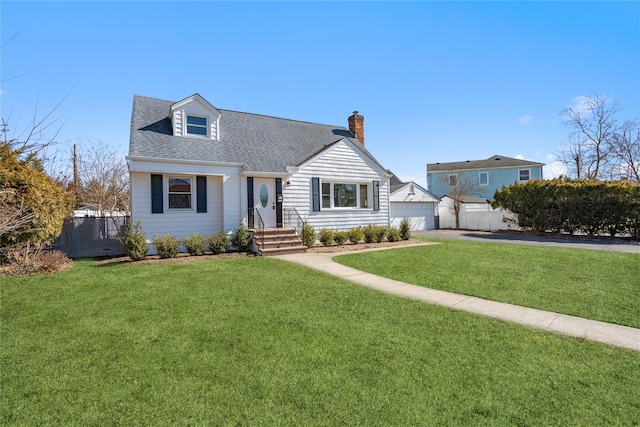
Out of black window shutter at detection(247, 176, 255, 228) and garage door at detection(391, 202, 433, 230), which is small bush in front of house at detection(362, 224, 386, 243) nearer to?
black window shutter at detection(247, 176, 255, 228)

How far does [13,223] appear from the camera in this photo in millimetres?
3197

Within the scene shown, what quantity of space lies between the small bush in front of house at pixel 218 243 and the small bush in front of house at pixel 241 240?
0.35m

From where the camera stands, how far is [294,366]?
338cm

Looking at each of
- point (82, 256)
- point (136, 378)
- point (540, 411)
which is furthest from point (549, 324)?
point (82, 256)

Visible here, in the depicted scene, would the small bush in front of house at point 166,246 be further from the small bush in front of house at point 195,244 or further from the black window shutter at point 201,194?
the black window shutter at point 201,194

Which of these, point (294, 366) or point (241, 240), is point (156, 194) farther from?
point (294, 366)

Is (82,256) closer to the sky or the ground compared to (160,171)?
closer to the ground

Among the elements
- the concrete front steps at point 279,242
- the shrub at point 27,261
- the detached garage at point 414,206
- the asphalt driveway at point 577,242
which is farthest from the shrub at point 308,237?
the detached garage at point 414,206

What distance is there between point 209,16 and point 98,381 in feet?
30.4

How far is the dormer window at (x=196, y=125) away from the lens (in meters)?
13.2

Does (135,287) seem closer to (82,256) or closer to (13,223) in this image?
(13,223)

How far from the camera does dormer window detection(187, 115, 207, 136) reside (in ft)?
43.3

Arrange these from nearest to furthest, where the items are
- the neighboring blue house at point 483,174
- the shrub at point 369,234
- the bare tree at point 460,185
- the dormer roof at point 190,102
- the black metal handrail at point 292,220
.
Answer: the dormer roof at point 190,102
the black metal handrail at point 292,220
the shrub at point 369,234
the bare tree at point 460,185
the neighboring blue house at point 483,174

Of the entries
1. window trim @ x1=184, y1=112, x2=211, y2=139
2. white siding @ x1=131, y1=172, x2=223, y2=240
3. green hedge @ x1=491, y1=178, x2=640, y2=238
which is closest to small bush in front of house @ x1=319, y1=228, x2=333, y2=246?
white siding @ x1=131, y1=172, x2=223, y2=240
